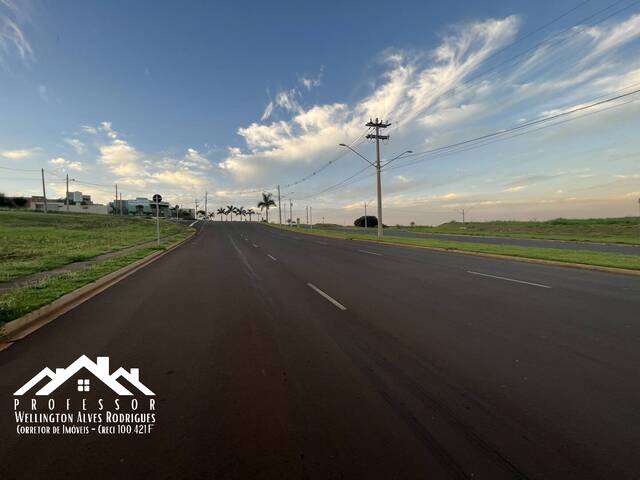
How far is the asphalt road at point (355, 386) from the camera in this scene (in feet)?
8.07

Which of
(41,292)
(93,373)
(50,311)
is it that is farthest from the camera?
(41,292)

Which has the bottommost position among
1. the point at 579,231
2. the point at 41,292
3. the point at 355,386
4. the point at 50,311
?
the point at 355,386

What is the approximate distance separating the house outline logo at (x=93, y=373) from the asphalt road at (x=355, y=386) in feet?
0.38

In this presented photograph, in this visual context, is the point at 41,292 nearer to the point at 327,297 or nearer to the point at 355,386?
the point at 327,297

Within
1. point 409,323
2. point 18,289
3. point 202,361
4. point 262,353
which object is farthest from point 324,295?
point 18,289

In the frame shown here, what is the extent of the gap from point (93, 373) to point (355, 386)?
123 inches

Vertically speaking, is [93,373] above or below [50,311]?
below

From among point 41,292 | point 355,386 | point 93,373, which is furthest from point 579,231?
point 41,292

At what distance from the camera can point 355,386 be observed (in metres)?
3.57

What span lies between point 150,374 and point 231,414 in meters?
1.40

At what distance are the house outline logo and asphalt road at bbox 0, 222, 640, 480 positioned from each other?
0.12 metres

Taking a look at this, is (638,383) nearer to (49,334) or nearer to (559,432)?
(559,432)
